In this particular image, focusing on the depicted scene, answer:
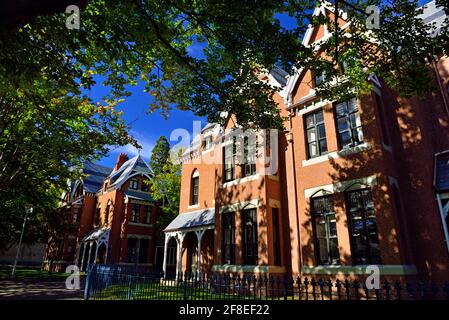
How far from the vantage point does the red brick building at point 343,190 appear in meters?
9.95

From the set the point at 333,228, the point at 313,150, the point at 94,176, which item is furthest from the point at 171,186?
the point at 333,228

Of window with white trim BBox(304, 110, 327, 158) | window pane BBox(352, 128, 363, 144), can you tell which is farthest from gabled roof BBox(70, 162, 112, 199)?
window pane BBox(352, 128, 363, 144)

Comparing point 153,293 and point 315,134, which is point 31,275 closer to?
point 153,293

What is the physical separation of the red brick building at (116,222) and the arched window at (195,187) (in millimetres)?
11436

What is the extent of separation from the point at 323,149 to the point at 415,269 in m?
5.52

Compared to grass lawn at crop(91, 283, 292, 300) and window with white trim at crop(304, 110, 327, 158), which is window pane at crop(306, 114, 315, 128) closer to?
window with white trim at crop(304, 110, 327, 158)

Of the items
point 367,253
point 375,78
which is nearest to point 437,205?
point 367,253

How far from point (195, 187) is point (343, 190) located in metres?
13.2

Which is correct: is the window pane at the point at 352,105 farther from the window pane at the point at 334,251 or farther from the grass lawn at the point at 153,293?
the grass lawn at the point at 153,293

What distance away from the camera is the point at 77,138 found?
13555mm

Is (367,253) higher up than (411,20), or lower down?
lower down

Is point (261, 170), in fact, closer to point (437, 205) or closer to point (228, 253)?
point (228, 253)

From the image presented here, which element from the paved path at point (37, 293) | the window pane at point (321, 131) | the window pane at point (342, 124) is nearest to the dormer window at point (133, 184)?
the paved path at point (37, 293)

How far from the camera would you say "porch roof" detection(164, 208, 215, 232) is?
58.7ft
